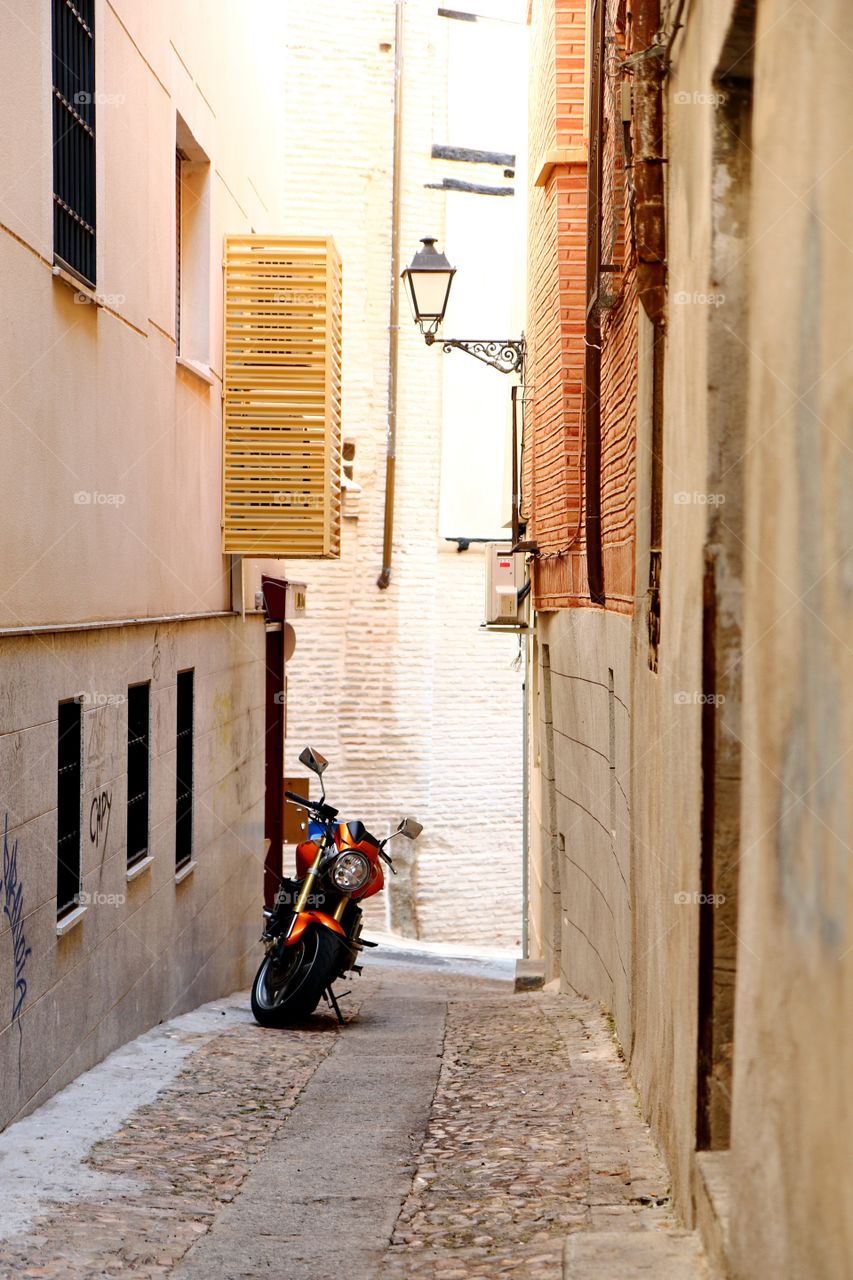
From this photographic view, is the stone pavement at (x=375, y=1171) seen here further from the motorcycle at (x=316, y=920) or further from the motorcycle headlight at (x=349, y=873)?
the motorcycle headlight at (x=349, y=873)

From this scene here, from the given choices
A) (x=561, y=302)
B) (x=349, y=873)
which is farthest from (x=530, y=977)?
(x=561, y=302)

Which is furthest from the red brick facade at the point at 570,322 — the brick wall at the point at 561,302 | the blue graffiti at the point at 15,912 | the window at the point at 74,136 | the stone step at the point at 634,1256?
the stone step at the point at 634,1256

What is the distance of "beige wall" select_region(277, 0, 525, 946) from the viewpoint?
2031 centimetres

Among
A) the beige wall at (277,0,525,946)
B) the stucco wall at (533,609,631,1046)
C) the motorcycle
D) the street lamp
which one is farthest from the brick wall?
the beige wall at (277,0,525,946)

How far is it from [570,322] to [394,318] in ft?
33.0

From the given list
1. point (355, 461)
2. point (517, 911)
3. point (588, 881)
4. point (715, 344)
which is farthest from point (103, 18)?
point (517, 911)

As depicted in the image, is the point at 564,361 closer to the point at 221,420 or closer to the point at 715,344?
the point at 221,420

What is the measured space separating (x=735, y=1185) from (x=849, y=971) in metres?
1.19

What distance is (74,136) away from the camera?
7238 mm

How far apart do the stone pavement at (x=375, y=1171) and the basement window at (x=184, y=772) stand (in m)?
2.10

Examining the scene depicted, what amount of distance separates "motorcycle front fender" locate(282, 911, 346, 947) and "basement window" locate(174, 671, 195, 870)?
110 cm

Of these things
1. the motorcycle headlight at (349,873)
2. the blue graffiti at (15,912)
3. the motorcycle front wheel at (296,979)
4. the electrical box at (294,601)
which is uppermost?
the electrical box at (294,601)

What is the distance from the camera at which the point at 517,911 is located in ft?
67.4

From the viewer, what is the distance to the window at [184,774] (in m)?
10.3
